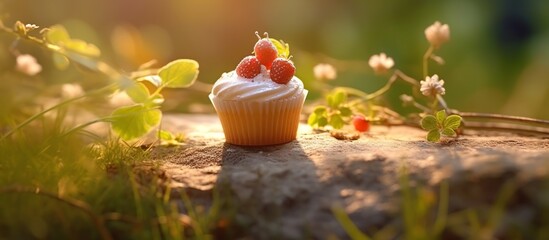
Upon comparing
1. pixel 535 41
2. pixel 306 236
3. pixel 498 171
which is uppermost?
pixel 535 41

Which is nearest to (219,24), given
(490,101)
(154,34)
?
(154,34)

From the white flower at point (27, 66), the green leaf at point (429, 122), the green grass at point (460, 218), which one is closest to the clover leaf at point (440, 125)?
the green leaf at point (429, 122)

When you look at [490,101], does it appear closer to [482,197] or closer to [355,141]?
[355,141]

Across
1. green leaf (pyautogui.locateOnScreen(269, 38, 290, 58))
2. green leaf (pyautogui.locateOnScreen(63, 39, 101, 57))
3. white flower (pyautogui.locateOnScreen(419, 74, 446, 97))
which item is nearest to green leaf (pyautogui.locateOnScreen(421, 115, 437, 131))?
white flower (pyautogui.locateOnScreen(419, 74, 446, 97))

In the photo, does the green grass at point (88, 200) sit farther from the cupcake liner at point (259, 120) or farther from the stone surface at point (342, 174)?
the cupcake liner at point (259, 120)

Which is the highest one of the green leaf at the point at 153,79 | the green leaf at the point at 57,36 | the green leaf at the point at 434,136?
the green leaf at the point at 57,36
